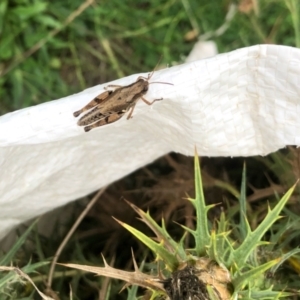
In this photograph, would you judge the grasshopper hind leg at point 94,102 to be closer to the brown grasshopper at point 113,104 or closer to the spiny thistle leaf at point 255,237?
the brown grasshopper at point 113,104

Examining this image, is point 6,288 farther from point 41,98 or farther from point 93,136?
point 41,98

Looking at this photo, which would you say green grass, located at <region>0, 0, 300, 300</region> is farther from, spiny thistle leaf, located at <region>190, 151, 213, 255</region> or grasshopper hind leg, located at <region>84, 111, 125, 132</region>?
spiny thistle leaf, located at <region>190, 151, 213, 255</region>

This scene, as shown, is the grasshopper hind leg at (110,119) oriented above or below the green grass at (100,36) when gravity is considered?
below

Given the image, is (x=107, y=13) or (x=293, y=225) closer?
(x=293, y=225)

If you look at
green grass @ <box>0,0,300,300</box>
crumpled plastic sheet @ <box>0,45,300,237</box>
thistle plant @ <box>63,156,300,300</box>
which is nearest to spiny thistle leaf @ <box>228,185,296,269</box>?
thistle plant @ <box>63,156,300,300</box>

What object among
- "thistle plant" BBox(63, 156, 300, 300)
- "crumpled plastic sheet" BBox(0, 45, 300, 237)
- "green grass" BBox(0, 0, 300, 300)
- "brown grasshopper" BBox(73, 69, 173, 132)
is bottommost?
"thistle plant" BBox(63, 156, 300, 300)

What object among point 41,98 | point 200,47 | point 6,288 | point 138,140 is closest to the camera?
point 6,288

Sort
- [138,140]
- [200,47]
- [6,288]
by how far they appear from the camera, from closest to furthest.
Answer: [6,288] < [138,140] < [200,47]

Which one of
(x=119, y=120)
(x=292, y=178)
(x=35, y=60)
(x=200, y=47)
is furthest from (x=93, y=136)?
(x=35, y=60)

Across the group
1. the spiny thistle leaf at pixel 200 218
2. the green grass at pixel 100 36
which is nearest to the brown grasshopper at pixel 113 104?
the spiny thistle leaf at pixel 200 218
